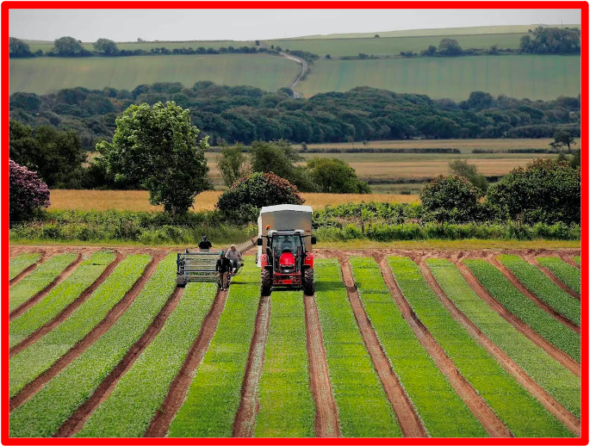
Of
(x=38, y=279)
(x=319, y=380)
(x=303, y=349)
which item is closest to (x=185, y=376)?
(x=319, y=380)

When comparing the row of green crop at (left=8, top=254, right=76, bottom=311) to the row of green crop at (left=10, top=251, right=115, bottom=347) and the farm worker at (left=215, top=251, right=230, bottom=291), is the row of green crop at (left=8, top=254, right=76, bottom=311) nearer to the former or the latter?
the row of green crop at (left=10, top=251, right=115, bottom=347)

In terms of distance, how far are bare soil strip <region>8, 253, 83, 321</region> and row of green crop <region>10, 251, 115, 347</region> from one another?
34 cm

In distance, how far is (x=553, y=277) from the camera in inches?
1742

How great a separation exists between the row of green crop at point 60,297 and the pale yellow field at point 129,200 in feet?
54.3

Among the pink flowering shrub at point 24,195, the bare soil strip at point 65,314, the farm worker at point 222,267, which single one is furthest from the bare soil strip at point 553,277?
the pink flowering shrub at point 24,195

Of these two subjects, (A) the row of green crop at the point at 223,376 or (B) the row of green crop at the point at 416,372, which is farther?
(B) the row of green crop at the point at 416,372

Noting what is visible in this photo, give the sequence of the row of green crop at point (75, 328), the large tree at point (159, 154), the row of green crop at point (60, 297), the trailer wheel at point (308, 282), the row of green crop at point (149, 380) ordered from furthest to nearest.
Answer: the large tree at point (159, 154) < the row of green crop at point (60, 297) < the trailer wheel at point (308, 282) < the row of green crop at point (75, 328) < the row of green crop at point (149, 380)

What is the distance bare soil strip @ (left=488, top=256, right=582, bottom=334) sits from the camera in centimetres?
3647

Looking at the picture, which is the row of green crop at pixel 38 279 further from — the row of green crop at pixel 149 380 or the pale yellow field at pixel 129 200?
the pale yellow field at pixel 129 200

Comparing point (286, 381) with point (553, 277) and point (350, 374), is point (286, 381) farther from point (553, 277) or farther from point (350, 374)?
point (553, 277)

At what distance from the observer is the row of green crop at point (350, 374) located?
23.9 meters

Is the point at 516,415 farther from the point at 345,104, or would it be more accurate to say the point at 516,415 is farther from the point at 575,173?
the point at 345,104

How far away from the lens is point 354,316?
37.0 metres

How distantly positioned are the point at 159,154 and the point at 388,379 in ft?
101
